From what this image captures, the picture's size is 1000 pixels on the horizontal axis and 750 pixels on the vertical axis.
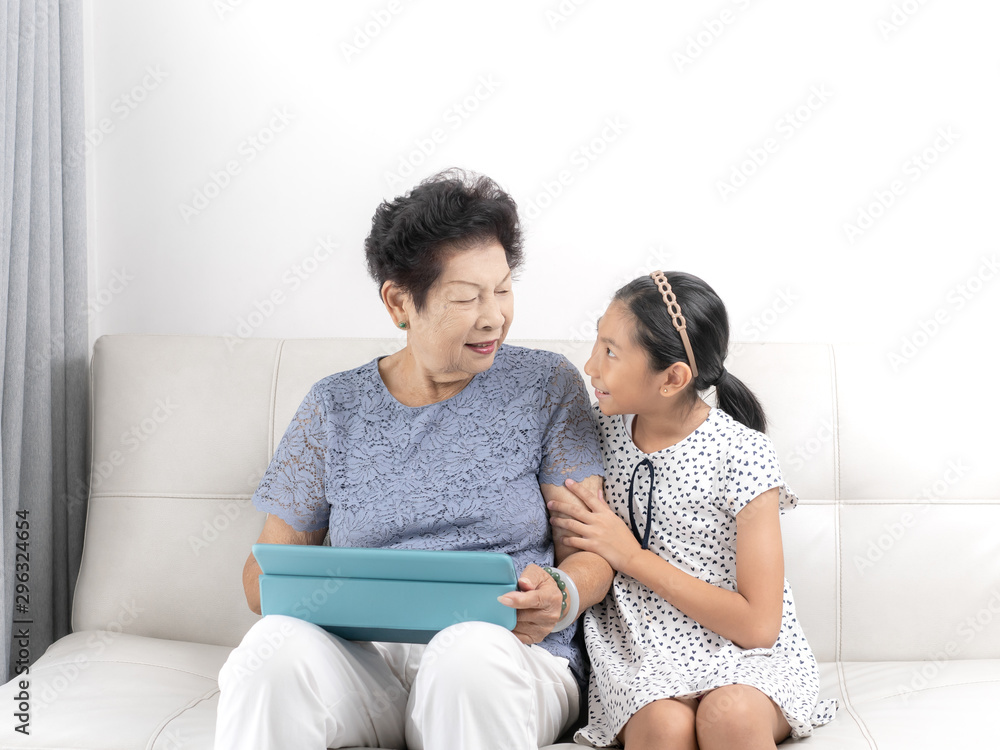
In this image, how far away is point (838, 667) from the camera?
1.57 meters

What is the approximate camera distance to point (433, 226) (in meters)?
1.37

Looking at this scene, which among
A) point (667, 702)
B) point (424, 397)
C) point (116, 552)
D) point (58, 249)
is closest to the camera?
point (667, 702)

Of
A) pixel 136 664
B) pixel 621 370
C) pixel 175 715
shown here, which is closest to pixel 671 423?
pixel 621 370

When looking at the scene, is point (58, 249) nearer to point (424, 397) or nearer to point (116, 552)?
point (116, 552)

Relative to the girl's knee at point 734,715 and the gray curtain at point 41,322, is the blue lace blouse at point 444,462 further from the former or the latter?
the gray curtain at point 41,322

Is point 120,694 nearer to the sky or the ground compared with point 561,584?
nearer to the ground

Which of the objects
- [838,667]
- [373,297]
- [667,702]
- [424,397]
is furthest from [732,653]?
[373,297]

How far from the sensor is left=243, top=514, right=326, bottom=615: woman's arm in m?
1.43

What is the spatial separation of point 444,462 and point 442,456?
0.04ft

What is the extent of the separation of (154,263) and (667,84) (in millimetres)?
1348

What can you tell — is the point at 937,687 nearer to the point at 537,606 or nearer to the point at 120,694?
the point at 537,606

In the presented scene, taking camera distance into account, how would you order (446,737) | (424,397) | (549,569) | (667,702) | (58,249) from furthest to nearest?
(58,249) < (424,397) < (549,569) < (667,702) < (446,737)

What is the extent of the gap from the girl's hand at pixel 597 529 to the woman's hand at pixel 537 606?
0.44ft

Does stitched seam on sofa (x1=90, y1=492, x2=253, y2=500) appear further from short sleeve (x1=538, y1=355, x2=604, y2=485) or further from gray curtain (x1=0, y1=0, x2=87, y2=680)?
short sleeve (x1=538, y1=355, x2=604, y2=485)
